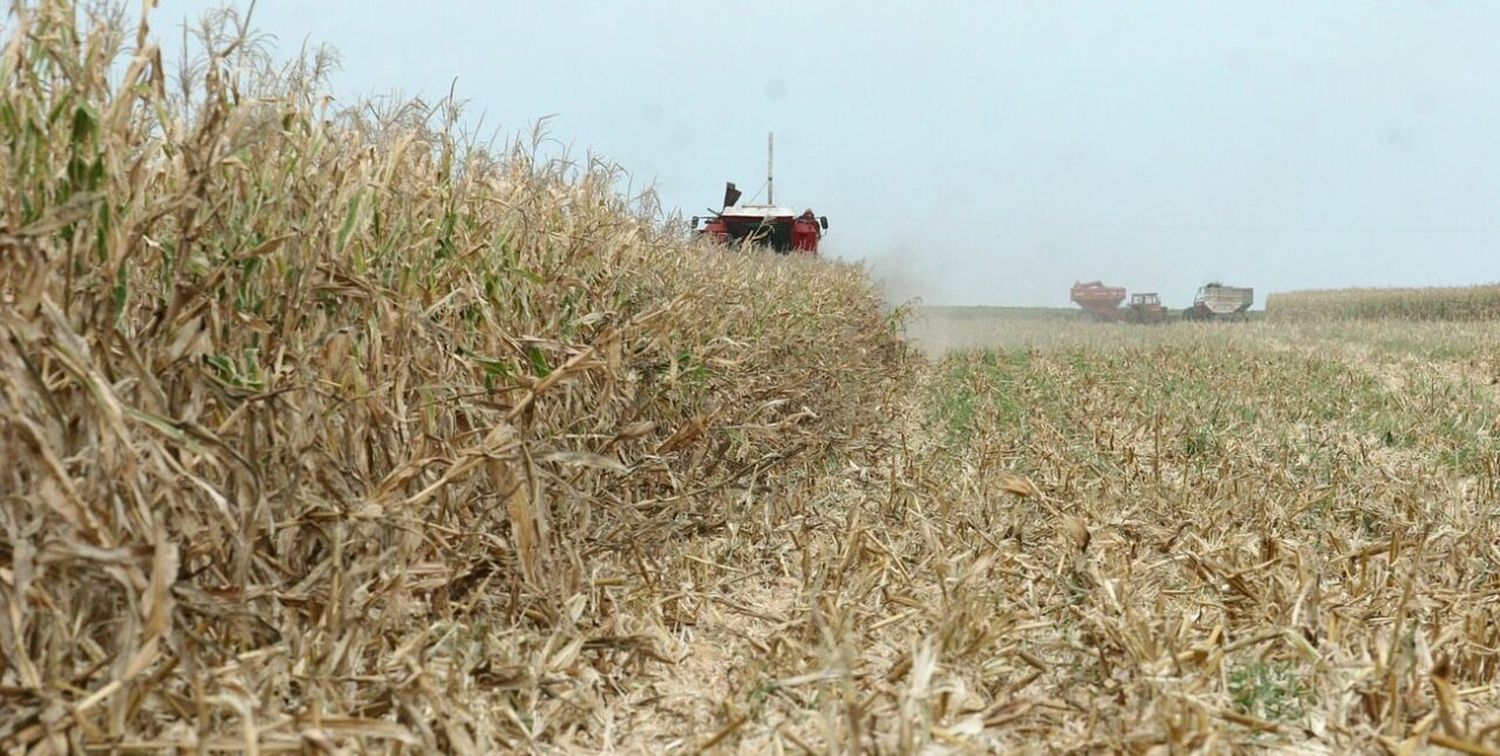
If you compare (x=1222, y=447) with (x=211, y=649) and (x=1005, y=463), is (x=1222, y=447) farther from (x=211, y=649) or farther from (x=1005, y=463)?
(x=211, y=649)

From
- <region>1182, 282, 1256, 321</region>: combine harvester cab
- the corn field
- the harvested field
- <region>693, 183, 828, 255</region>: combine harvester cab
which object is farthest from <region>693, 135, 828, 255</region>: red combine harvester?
<region>1182, 282, 1256, 321</region>: combine harvester cab

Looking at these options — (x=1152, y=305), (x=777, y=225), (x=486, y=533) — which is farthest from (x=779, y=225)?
(x=1152, y=305)

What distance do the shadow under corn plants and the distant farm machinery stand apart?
30.5m

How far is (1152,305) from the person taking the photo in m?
32.9

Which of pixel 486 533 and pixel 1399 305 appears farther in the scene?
pixel 1399 305

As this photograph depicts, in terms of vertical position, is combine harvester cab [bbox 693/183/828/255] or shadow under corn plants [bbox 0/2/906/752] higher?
combine harvester cab [bbox 693/183/828/255]

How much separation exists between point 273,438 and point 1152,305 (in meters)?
33.1

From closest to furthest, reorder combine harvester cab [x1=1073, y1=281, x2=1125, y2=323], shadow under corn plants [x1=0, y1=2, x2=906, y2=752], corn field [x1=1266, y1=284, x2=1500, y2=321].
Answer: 1. shadow under corn plants [x1=0, y1=2, x2=906, y2=752]
2. corn field [x1=1266, y1=284, x2=1500, y2=321]
3. combine harvester cab [x1=1073, y1=281, x2=1125, y2=323]

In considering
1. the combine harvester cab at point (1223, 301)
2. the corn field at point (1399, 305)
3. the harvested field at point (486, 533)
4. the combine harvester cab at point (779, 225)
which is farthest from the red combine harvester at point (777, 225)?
the combine harvester cab at point (1223, 301)

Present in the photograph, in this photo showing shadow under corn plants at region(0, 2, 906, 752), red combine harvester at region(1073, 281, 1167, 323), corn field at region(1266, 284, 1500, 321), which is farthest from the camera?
red combine harvester at region(1073, 281, 1167, 323)

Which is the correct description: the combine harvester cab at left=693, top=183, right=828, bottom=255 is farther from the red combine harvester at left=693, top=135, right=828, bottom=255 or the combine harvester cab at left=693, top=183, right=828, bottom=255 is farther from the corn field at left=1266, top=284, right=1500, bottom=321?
the corn field at left=1266, top=284, right=1500, bottom=321

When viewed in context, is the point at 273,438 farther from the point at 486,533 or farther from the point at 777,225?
the point at 777,225

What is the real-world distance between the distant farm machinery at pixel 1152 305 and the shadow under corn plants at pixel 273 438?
30522 mm

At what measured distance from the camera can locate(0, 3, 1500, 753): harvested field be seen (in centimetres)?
191
